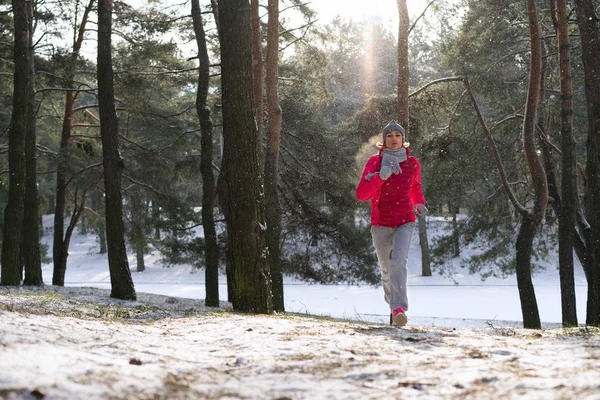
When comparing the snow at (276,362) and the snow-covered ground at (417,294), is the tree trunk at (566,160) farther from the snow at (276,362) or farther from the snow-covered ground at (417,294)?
the snow at (276,362)

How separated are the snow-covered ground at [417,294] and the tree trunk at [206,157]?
4.64m

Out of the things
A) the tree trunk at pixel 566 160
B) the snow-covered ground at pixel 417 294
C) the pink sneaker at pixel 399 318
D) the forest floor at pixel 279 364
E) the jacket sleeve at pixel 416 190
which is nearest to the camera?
the forest floor at pixel 279 364

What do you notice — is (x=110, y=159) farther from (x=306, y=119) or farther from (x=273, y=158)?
(x=306, y=119)

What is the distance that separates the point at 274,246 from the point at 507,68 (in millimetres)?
8853

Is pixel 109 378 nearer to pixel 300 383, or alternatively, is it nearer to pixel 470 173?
pixel 300 383

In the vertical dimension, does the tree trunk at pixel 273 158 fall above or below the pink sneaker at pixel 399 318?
above

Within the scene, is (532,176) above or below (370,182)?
above

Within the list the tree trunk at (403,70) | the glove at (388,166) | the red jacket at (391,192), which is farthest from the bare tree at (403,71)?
the glove at (388,166)

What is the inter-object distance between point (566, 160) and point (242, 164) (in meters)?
7.31

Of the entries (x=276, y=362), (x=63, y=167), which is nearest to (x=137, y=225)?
(x=63, y=167)

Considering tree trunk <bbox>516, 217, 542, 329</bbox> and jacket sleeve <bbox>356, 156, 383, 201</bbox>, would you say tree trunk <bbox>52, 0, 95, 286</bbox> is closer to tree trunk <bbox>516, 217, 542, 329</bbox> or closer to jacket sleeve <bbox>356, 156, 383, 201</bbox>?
tree trunk <bbox>516, 217, 542, 329</bbox>

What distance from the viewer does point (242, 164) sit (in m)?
8.11

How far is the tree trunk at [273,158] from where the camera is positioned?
48.9 feet

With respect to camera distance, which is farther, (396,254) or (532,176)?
(532,176)
